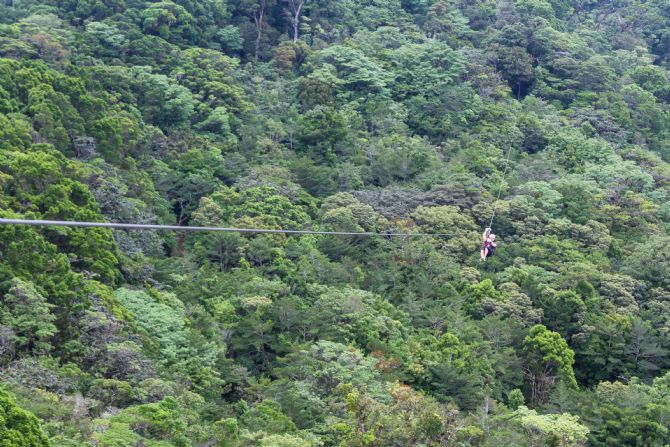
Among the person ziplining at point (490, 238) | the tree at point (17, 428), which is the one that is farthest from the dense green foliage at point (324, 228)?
the person ziplining at point (490, 238)

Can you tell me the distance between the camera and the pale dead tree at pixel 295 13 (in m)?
44.0

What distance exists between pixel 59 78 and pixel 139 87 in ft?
16.4

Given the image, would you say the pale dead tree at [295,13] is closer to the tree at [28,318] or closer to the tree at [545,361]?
the tree at [545,361]

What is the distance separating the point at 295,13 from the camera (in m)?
44.3

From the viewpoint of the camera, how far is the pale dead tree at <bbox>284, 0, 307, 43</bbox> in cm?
4397

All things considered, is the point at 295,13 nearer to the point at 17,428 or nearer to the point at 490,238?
the point at 490,238

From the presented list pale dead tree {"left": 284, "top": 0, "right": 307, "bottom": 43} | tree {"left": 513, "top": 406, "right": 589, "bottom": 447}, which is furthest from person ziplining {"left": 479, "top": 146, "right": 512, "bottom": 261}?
pale dead tree {"left": 284, "top": 0, "right": 307, "bottom": 43}

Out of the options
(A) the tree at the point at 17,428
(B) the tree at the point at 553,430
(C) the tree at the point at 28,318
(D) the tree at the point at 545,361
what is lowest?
(D) the tree at the point at 545,361

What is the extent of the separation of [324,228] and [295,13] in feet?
63.8

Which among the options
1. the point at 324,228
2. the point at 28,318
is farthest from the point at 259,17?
the point at 28,318

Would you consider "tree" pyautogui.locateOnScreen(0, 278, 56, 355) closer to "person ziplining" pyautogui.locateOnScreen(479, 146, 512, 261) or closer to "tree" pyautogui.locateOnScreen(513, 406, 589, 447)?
"tree" pyautogui.locateOnScreen(513, 406, 589, 447)

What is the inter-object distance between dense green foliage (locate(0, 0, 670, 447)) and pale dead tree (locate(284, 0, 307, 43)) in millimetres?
214

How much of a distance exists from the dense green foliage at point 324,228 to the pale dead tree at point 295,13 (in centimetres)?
21

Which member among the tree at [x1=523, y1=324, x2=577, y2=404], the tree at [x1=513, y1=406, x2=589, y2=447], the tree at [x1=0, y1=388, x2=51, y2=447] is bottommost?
the tree at [x1=523, y1=324, x2=577, y2=404]
